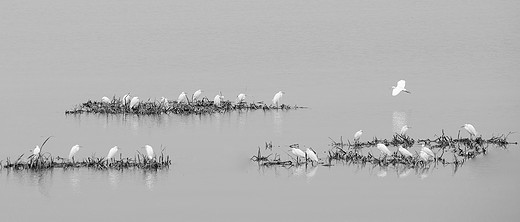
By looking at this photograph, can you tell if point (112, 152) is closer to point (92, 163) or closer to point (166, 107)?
point (92, 163)

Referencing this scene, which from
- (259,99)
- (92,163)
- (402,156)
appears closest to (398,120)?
(259,99)

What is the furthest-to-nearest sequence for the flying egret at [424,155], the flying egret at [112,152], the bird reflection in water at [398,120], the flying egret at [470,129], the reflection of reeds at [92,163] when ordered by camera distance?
the bird reflection in water at [398,120], the flying egret at [470,129], the flying egret at [424,155], the flying egret at [112,152], the reflection of reeds at [92,163]

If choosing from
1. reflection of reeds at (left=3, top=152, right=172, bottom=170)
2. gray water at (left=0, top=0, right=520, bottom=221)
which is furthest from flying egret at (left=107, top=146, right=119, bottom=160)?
gray water at (left=0, top=0, right=520, bottom=221)

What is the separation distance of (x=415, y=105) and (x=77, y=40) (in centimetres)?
2681

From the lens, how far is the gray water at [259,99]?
16891 mm

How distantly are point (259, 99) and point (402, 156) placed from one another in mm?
10740

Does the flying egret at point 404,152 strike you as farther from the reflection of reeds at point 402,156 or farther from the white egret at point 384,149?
the white egret at point 384,149

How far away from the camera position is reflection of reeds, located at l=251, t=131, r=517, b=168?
748 inches

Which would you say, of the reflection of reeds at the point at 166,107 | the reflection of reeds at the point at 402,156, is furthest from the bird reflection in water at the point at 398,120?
the reflection of reeds at the point at 166,107

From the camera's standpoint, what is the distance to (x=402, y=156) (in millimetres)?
19000

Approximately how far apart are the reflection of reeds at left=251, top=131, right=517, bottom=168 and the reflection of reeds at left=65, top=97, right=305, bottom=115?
4.49 meters

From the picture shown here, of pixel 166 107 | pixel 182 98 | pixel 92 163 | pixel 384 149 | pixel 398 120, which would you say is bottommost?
pixel 92 163

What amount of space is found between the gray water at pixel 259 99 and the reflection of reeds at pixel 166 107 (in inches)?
13.2

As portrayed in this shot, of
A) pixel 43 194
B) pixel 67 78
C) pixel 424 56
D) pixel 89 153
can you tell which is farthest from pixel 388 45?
pixel 43 194
